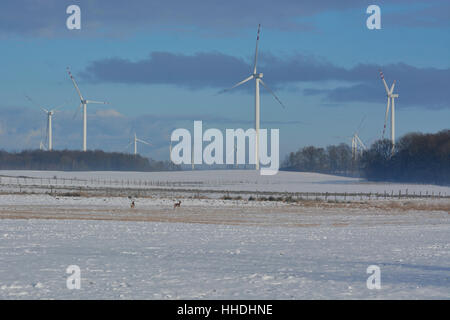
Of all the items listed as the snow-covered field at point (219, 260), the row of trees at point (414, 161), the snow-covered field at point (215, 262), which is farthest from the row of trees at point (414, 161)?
the snow-covered field at point (215, 262)

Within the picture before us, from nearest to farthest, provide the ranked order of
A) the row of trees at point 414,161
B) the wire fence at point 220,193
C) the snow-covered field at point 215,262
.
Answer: the snow-covered field at point 215,262
the wire fence at point 220,193
the row of trees at point 414,161

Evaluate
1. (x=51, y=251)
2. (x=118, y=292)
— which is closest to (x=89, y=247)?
(x=51, y=251)

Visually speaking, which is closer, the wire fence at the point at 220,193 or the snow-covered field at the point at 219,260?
the snow-covered field at the point at 219,260

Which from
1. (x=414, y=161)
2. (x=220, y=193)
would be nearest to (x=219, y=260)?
(x=220, y=193)

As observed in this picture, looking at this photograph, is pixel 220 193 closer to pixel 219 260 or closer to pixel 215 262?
pixel 219 260

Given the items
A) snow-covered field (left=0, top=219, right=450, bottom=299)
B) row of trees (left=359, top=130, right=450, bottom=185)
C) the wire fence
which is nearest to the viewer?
snow-covered field (left=0, top=219, right=450, bottom=299)

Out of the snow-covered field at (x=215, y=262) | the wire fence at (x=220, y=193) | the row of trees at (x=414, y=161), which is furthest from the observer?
the row of trees at (x=414, y=161)

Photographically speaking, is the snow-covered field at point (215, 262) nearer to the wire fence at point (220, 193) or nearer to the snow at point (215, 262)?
the snow at point (215, 262)

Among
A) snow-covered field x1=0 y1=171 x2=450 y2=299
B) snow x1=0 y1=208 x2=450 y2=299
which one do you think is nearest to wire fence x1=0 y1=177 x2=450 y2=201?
snow-covered field x1=0 y1=171 x2=450 y2=299

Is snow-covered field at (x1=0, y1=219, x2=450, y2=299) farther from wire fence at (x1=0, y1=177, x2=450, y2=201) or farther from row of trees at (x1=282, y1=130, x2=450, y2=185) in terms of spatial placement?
row of trees at (x1=282, y1=130, x2=450, y2=185)

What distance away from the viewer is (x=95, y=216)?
126 ft

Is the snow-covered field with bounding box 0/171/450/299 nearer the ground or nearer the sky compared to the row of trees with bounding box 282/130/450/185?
nearer the ground

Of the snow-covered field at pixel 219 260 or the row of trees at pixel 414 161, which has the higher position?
the row of trees at pixel 414 161
